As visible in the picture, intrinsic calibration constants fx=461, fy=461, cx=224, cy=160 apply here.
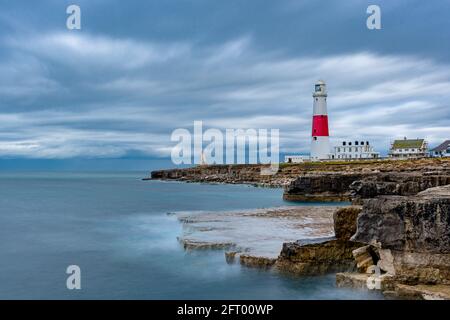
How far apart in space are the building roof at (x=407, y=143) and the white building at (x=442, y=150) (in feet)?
12.9

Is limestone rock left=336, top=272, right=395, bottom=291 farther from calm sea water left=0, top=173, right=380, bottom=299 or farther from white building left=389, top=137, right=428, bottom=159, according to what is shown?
white building left=389, top=137, right=428, bottom=159

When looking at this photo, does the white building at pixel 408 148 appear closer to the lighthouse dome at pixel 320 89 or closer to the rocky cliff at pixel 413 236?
the lighthouse dome at pixel 320 89

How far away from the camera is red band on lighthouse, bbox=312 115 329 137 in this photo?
88250 millimetres

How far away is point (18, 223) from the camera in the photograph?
3997 centimetres

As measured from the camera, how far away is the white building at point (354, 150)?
367 feet

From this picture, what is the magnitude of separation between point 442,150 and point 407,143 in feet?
35.0

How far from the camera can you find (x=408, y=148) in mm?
113375

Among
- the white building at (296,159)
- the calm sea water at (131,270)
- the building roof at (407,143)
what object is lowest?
the calm sea water at (131,270)

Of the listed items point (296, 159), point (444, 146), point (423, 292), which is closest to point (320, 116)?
point (296, 159)

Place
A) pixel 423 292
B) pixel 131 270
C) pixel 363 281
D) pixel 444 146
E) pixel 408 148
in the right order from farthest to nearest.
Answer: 1. pixel 408 148
2. pixel 444 146
3. pixel 131 270
4. pixel 363 281
5. pixel 423 292

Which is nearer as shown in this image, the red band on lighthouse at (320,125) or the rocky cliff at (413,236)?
the rocky cliff at (413,236)

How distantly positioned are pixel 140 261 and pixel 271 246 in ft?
20.9

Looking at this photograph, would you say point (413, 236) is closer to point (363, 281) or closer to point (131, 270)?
point (363, 281)

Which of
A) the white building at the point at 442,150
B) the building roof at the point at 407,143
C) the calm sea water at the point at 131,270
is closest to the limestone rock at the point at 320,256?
the calm sea water at the point at 131,270
